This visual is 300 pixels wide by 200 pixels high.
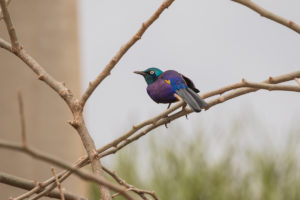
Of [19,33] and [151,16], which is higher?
[19,33]

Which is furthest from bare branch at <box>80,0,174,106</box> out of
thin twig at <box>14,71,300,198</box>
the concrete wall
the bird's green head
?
the concrete wall

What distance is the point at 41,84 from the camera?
17.8 ft

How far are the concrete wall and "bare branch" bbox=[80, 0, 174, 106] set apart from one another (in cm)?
396

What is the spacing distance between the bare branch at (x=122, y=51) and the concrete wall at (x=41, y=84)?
3963 mm

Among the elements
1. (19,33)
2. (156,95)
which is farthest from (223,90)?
(19,33)

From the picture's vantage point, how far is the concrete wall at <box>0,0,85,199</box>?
5.15 meters

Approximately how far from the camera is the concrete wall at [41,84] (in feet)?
16.9

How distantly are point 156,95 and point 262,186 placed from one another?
4.77 m

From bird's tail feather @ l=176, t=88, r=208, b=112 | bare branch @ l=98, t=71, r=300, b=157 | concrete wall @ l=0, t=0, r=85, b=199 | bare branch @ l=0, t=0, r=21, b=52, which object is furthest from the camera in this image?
concrete wall @ l=0, t=0, r=85, b=199

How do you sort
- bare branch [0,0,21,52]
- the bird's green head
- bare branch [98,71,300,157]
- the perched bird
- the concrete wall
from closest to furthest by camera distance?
bare branch [98,71,300,157] < bare branch [0,0,21,52] < the perched bird < the bird's green head < the concrete wall

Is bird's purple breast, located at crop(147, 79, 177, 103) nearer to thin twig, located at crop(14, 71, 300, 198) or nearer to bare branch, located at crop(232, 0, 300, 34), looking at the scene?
thin twig, located at crop(14, 71, 300, 198)

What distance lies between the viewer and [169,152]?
6285mm

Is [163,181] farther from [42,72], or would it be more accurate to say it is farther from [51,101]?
[42,72]

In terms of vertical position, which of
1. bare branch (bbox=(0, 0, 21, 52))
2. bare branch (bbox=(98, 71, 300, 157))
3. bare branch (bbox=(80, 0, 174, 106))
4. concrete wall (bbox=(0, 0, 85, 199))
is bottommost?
bare branch (bbox=(98, 71, 300, 157))
